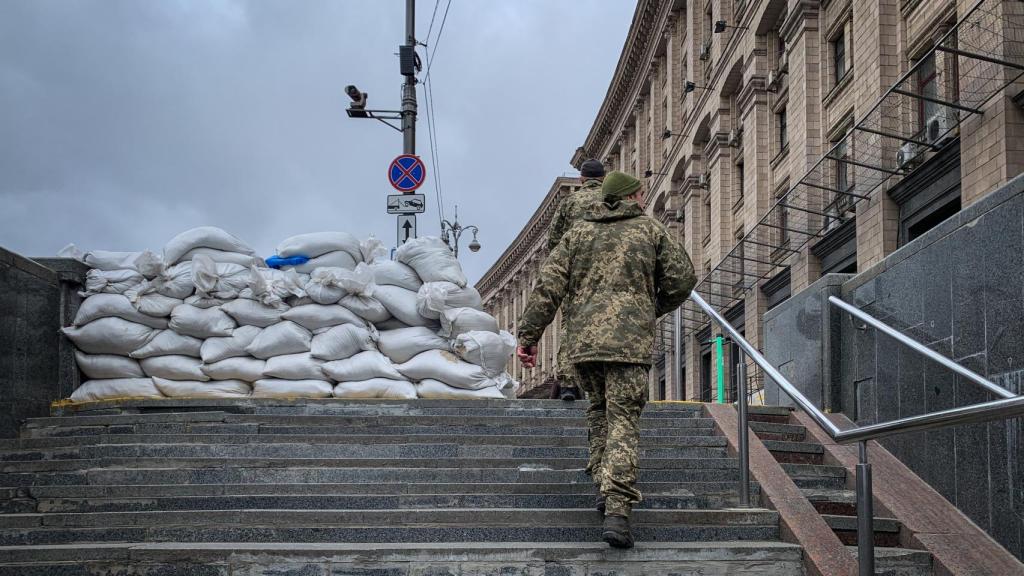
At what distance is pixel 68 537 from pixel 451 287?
4416 millimetres

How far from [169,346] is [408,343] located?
195 centimetres

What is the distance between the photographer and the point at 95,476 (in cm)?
615

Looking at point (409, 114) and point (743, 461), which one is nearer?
point (743, 461)

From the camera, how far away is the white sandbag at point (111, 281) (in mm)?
8945

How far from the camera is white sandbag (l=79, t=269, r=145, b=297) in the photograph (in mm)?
8945

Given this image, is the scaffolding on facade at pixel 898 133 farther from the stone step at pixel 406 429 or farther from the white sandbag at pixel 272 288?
the stone step at pixel 406 429

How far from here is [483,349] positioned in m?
9.03

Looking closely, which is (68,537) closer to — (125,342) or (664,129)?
(125,342)

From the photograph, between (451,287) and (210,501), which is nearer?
(210,501)

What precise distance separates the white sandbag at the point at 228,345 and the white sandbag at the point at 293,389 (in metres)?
0.33

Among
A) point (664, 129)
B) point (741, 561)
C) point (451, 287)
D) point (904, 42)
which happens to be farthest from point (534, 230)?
point (741, 561)

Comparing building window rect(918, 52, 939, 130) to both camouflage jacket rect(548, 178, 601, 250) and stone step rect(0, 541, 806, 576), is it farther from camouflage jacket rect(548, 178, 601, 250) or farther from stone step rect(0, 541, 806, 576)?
stone step rect(0, 541, 806, 576)

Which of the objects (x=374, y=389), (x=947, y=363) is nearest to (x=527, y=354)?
(x=947, y=363)

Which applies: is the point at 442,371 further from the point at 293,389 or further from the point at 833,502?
the point at 833,502
